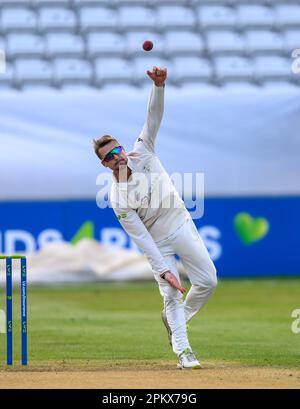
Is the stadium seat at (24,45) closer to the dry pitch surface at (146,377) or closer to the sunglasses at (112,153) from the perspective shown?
the dry pitch surface at (146,377)

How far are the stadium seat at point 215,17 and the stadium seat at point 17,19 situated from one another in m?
3.72

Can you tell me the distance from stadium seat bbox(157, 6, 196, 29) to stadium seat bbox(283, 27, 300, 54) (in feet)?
6.83

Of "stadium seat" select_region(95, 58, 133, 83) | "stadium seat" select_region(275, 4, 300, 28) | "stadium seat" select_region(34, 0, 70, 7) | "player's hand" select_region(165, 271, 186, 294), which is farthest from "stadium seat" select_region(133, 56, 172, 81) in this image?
"player's hand" select_region(165, 271, 186, 294)

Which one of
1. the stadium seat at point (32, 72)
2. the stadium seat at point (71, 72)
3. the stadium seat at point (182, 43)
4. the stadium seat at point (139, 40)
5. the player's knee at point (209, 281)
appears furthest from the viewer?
the stadium seat at point (182, 43)

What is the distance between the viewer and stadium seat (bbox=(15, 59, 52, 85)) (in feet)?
69.0

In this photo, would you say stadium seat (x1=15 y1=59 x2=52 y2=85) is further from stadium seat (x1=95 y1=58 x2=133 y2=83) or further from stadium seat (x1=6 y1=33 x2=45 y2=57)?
stadium seat (x1=95 y1=58 x2=133 y2=83)

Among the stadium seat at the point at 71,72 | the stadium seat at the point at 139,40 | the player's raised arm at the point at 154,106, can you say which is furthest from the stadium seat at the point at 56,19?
the player's raised arm at the point at 154,106

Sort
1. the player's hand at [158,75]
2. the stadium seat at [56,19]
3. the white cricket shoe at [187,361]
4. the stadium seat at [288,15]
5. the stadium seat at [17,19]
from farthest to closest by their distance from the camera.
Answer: the stadium seat at [288,15] < the stadium seat at [56,19] < the stadium seat at [17,19] < the white cricket shoe at [187,361] < the player's hand at [158,75]

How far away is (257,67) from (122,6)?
12.2 ft

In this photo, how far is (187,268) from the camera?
8258 mm

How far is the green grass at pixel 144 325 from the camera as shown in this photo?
9508 millimetres

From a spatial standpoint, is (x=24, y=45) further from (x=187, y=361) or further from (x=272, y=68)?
(x=187, y=361)

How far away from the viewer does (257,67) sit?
21.9m
